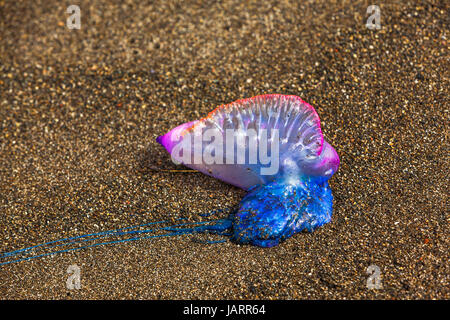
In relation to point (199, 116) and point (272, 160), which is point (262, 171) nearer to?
point (272, 160)

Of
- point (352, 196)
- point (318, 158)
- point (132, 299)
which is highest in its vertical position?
point (318, 158)

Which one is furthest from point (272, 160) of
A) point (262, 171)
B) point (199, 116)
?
point (199, 116)

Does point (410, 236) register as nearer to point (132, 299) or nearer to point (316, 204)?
point (316, 204)

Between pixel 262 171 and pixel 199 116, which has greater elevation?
pixel 199 116

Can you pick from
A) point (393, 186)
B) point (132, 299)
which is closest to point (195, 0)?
point (393, 186)

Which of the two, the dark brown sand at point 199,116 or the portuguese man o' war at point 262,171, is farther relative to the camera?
the portuguese man o' war at point 262,171

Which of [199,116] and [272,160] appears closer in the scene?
[272,160]
